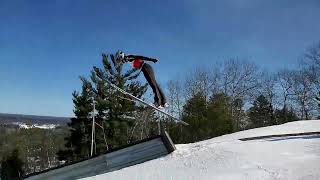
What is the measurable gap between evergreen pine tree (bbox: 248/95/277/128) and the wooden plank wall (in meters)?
45.4

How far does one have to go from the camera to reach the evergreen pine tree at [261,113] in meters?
56.3

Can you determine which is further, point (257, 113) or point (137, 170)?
point (257, 113)

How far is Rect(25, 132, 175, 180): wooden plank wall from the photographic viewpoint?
1193 cm

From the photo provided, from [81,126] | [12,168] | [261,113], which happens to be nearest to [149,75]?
[81,126]

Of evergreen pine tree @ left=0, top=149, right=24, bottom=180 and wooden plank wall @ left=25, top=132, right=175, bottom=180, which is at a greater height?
wooden plank wall @ left=25, top=132, right=175, bottom=180

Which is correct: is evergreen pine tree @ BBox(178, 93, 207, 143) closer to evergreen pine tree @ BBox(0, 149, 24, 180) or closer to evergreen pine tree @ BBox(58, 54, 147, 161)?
evergreen pine tree @ BBox(58, 54, 147, 161)


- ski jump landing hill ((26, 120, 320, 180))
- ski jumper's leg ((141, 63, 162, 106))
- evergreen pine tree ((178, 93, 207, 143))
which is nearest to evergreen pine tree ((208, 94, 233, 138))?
evergreen pine tree ((178, 93, 207, 143))

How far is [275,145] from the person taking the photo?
35.4 feet

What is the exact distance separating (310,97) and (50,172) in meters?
45.9

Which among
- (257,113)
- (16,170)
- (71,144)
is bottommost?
(16,170)

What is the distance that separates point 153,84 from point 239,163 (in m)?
3.77

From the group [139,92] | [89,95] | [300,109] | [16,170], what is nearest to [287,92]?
[300,109]

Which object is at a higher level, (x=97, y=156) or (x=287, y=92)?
(x=287, y=92)

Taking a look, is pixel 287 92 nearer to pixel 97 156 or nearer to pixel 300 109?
pixel 300 109
